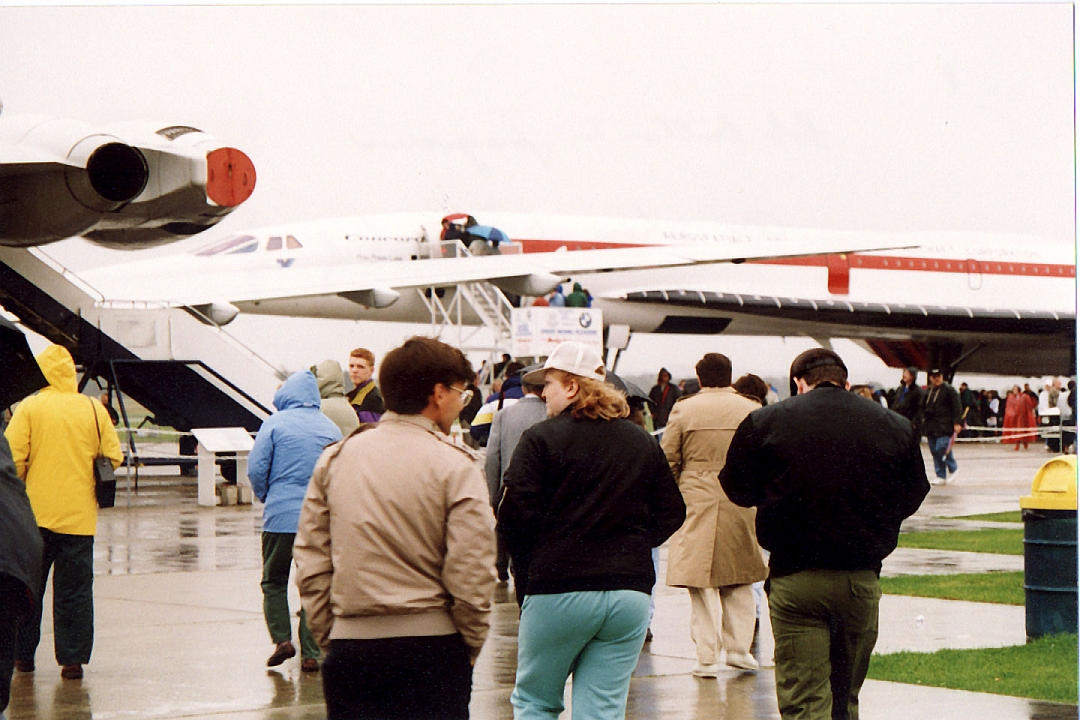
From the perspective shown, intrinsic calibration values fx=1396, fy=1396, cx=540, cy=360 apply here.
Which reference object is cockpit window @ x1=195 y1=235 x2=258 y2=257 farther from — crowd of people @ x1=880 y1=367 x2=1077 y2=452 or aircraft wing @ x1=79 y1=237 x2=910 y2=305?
crowd of people @ x1=880 y1=367 x2=1077 y2=452

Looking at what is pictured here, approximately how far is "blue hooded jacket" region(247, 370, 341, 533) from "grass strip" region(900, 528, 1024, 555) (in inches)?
292

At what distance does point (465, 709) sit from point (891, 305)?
3166 centimetres

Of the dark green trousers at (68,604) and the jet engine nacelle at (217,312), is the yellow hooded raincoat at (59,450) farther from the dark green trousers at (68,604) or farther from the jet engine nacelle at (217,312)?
the jet engine nacelle at (217,312)

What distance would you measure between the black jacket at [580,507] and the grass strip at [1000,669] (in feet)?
9.33

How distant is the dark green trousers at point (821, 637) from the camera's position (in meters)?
5.02

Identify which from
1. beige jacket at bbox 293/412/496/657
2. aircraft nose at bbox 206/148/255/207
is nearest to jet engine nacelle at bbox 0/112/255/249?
aircraft nose at bbox 206/148/255/207

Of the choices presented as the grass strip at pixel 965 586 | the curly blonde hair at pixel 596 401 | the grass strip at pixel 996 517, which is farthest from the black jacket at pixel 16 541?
the grass strip at pixel 996 517

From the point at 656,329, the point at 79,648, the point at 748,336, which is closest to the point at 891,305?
the point at 748,336

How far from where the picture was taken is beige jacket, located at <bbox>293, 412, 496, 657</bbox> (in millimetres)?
3869

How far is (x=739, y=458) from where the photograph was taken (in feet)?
17.2

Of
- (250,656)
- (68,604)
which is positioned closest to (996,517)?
(250,656)

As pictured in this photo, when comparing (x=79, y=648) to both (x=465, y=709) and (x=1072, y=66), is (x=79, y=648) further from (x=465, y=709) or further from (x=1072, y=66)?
(x=1072, y=66)

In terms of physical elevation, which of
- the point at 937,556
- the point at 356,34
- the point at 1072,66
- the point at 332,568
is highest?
the point at 356,34

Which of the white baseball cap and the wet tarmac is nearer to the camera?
the white baseball cap
